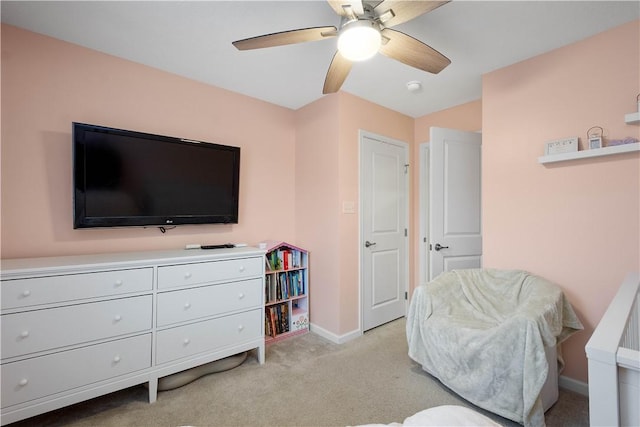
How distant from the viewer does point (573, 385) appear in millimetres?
2008

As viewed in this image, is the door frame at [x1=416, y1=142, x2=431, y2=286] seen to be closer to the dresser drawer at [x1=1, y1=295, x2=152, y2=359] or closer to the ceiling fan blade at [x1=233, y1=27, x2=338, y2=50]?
the ceiling fan blade at [x1=233, y1=27, x2=338, y2=50]

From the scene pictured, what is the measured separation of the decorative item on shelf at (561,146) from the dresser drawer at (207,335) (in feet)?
8.24

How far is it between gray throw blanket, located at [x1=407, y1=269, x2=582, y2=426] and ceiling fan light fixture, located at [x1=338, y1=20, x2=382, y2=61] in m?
1.61

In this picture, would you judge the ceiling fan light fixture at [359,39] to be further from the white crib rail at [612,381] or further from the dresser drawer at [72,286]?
the dresser drawer at [72,286]

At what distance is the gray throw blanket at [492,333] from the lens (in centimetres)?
155

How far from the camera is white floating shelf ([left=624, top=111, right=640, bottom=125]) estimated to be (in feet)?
5.69

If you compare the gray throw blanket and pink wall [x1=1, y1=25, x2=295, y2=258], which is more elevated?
pink wall [x1=1, y1=25, x2=295, y2=258]

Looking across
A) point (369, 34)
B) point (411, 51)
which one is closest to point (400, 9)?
point (369, 34)

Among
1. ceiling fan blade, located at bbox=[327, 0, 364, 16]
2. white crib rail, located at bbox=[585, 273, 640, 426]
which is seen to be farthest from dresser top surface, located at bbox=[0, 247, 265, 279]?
white crib rail, located at bbox=[585, 273, 640, 426]

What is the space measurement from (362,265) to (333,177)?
37.6 inches

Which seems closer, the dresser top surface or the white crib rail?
the white crib rail

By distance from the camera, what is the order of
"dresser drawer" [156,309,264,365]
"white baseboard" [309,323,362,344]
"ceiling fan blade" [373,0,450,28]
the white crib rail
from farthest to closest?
1. "white baseboard" [309,323,362,344]
2. "dresser drawer" [156,309,264,365]
3. "ceiling fan blade" [373,0,450,28]
4. the white crib rail

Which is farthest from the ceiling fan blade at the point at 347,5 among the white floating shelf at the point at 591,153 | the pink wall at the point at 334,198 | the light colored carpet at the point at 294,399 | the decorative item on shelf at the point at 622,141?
the light colored carpet at the point at 294,399

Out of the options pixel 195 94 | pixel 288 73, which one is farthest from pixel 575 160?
pixel 195 94
